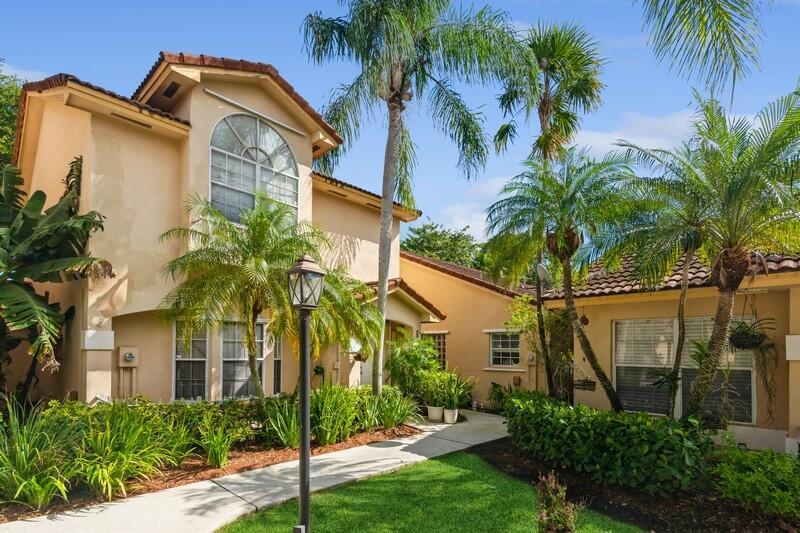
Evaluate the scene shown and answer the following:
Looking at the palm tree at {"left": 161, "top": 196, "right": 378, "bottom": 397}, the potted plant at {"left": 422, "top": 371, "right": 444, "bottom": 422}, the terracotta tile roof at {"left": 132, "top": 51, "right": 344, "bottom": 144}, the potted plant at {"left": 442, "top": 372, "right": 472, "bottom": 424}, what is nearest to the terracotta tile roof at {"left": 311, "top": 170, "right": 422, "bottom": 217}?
the terracotta tile roof at {"left": 132, "top": 51, "right": 344, "bottom": 144}

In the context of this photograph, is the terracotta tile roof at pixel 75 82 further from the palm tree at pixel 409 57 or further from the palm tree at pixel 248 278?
the palm tree at pixel 409 57

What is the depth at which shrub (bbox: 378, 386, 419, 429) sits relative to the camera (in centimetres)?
1243

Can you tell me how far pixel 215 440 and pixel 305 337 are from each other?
14.1 ft

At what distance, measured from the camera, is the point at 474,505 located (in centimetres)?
754

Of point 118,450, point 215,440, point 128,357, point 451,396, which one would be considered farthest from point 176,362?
point 451,396

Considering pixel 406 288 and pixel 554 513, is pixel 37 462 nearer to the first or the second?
pixel 554 513

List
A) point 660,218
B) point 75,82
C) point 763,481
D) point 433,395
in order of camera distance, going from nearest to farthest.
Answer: point 763,481 < point 660,218 < point 75,82 < point 433,395

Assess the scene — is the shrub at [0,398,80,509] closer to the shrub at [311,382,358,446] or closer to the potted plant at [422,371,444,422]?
the shrub at [311,382,358,446]

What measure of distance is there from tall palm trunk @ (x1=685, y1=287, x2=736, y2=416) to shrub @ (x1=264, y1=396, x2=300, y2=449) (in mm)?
7908

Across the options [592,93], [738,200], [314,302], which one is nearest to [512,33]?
[592,93]

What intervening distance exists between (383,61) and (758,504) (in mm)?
11758

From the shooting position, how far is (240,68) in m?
12.6

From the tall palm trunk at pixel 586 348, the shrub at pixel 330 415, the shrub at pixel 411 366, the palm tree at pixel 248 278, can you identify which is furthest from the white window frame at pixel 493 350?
the palm tree at pixel 248 278

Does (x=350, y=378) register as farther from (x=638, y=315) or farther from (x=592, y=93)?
(x=592, y=93)
